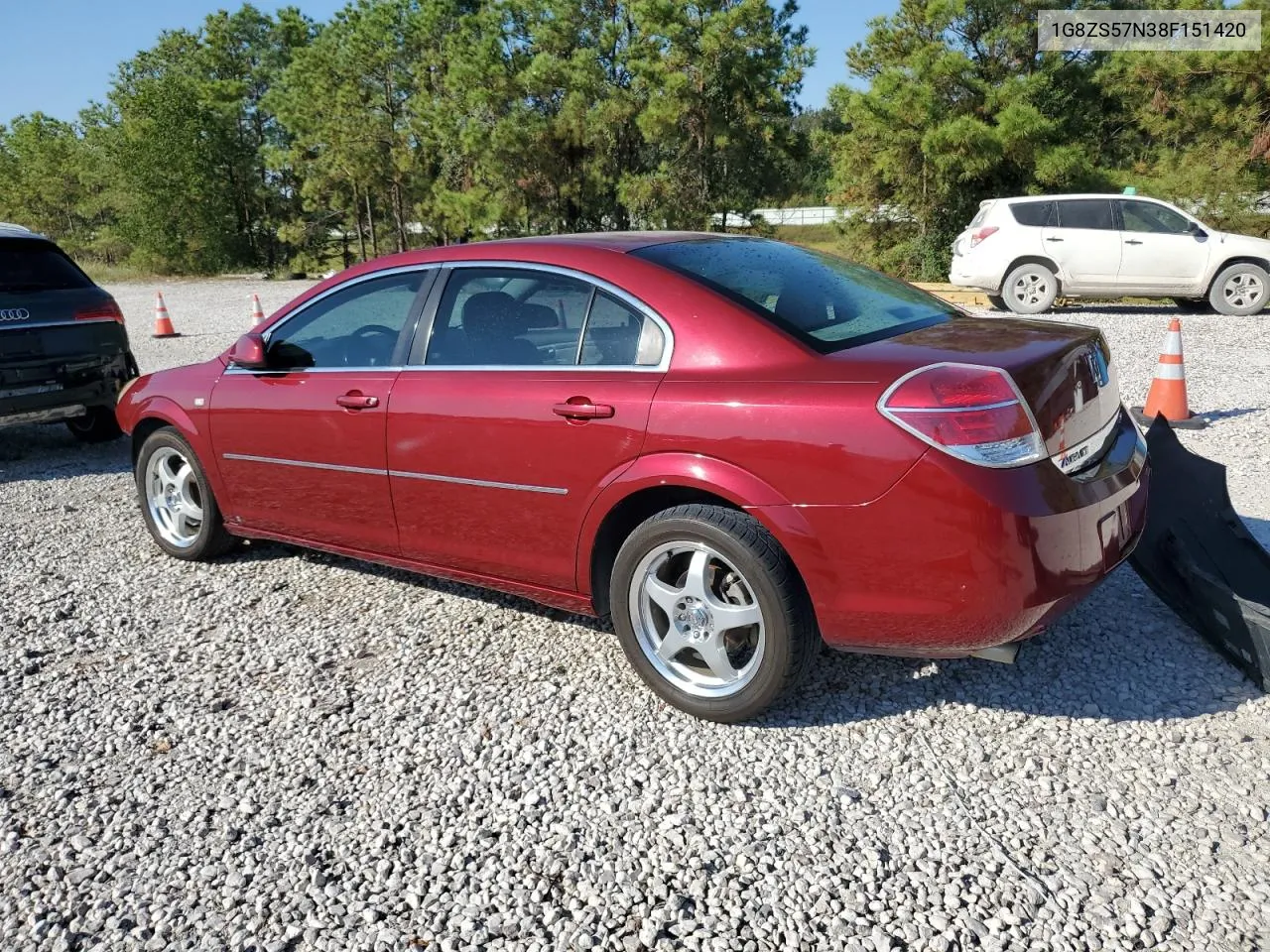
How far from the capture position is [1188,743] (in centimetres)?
299

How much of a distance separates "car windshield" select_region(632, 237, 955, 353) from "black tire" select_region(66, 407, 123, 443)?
257 inches

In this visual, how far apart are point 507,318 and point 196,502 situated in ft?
7.93

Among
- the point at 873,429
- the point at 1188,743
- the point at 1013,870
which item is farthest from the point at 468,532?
the point at 1188,743

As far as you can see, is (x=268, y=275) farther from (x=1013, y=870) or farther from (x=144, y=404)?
(x=1013, y=870)

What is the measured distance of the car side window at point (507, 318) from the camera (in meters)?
3.50

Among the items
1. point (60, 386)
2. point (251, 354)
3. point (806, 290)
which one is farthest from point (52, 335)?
point (806, 290)

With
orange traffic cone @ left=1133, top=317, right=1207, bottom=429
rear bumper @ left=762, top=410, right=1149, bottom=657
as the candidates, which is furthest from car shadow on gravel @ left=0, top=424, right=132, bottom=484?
orange traffic cone @ left=1133, top=317, right=1207, bottom=429

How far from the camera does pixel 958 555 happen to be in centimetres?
271

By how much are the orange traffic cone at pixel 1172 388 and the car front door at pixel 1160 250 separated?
6825 millimetres

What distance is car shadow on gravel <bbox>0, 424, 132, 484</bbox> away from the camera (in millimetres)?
7262

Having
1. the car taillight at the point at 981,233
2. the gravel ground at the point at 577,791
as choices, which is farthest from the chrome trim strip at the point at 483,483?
the car taillight at the point at 981,233

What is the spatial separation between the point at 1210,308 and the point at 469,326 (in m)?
13.9

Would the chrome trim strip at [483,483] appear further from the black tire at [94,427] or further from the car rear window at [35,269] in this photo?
the black tire at [94,427]

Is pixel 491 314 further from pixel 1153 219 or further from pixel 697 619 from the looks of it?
pixel 1153 219
